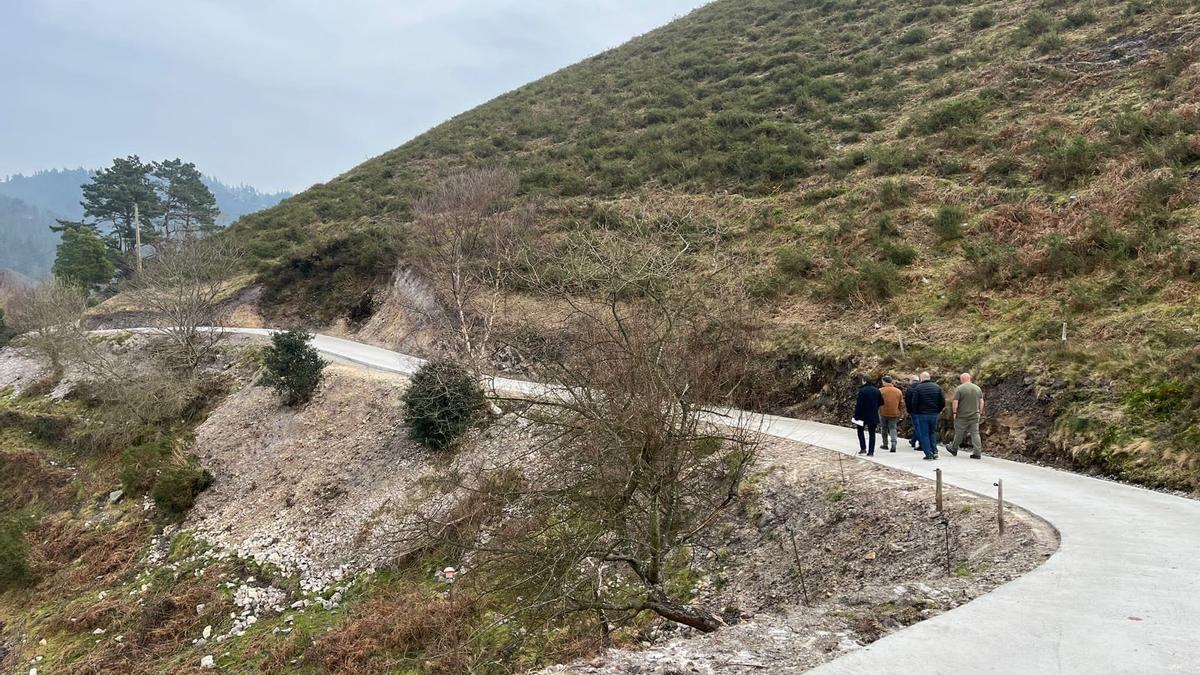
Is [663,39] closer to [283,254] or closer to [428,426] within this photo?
[283,254]

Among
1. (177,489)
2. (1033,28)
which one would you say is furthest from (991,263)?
(1033,28)

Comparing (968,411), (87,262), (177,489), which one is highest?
(87,262)

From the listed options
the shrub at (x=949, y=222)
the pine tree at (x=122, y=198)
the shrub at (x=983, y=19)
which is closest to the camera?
the shrub at (x=949, y=222)

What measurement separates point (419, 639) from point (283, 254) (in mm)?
32497

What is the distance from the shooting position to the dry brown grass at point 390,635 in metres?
10.2

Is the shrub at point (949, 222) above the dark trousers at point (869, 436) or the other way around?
above

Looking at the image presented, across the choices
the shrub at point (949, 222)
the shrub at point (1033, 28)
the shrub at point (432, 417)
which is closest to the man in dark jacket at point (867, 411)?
the shrub at point (949, 222)

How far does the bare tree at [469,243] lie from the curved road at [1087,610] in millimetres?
13271

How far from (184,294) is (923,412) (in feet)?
90.4

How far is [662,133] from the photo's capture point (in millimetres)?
38219

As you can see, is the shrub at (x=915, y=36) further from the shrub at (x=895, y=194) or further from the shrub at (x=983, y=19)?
the shrub at (x=895, y=194)

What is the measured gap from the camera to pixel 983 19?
3528cm

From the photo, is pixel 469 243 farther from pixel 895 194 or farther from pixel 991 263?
pixel 991 263

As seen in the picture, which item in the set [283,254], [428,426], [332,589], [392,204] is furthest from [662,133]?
[332,589]
